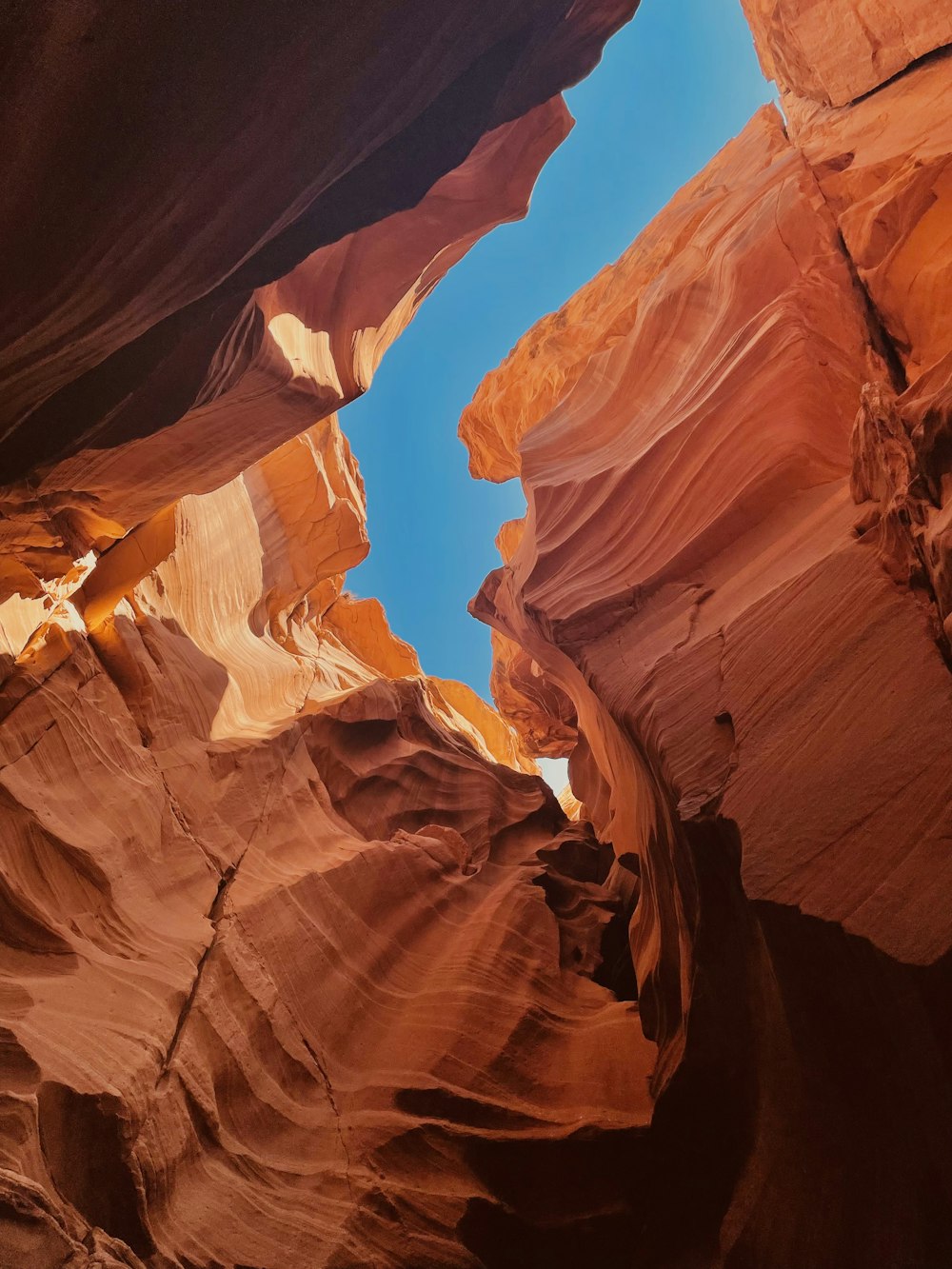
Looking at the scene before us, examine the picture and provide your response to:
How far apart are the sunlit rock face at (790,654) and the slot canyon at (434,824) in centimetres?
4

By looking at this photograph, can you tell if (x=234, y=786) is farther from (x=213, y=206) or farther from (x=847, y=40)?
(x=847, y=40)

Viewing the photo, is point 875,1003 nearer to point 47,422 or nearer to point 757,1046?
point 757,1046

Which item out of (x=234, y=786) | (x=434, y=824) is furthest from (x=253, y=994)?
(x=434, y=824)

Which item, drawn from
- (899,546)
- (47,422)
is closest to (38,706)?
(47,422)

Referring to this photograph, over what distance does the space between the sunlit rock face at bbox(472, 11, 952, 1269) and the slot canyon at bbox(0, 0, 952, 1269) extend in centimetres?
4

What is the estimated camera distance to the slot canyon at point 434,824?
4.06 m

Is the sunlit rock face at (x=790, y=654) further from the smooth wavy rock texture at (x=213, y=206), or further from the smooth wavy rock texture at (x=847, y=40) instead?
the smooth wavy rock texture at (x=213, y=206)

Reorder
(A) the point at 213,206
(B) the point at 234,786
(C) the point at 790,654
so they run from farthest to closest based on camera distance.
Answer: (B) the point at 234,786, (C) the point at 790,654, (A) the point at 213,206

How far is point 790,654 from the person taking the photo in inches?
209

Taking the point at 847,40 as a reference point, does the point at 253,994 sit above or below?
below

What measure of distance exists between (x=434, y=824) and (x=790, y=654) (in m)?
7.15

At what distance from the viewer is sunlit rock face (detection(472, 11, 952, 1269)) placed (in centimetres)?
407

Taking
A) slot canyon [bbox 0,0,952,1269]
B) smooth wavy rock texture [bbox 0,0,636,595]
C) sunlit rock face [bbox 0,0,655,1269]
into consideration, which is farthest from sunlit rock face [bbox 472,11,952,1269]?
smooth wavy rock texture [bbox 0,0,636,595]

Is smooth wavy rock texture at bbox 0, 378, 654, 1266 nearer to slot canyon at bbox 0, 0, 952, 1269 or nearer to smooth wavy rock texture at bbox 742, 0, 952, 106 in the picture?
slot canyon at bbox 0, 0, 952, 1269
